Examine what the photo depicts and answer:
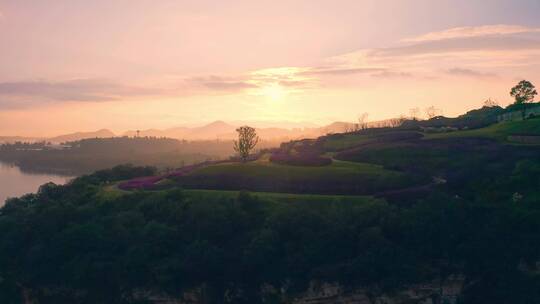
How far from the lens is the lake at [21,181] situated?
7002 centimetres

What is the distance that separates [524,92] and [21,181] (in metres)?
75.6

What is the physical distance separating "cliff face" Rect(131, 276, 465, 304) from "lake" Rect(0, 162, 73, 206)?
168ft

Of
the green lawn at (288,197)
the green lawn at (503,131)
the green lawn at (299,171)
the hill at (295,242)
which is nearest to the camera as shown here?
the hill at (295,242)

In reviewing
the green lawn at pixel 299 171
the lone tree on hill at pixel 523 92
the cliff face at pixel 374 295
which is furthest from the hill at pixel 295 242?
the lone tree on hill at pixel 523 92

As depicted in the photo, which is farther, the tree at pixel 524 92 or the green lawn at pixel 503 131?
the tree at pixel 524 92

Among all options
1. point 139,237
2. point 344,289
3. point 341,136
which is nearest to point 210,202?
point 139,237

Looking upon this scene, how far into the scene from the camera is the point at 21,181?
281 feet

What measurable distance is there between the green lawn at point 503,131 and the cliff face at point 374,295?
1941 cm

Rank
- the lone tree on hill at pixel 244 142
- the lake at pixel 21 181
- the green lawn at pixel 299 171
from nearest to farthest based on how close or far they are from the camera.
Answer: the green lawn at pixel 299 171
the lone tree on hill at pixel 244 142
the lake at pixel 21 181

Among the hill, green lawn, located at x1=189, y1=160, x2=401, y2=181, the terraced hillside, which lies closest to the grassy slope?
the hill

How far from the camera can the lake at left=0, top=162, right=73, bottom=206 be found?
7002cm

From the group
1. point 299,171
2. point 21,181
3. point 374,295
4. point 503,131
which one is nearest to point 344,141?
point 503,131

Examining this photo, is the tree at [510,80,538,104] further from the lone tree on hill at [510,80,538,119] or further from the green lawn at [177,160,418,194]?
the green lawn at [177,160,418,194]

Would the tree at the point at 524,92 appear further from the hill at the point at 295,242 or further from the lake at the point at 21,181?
the lake at the point at 21,181
